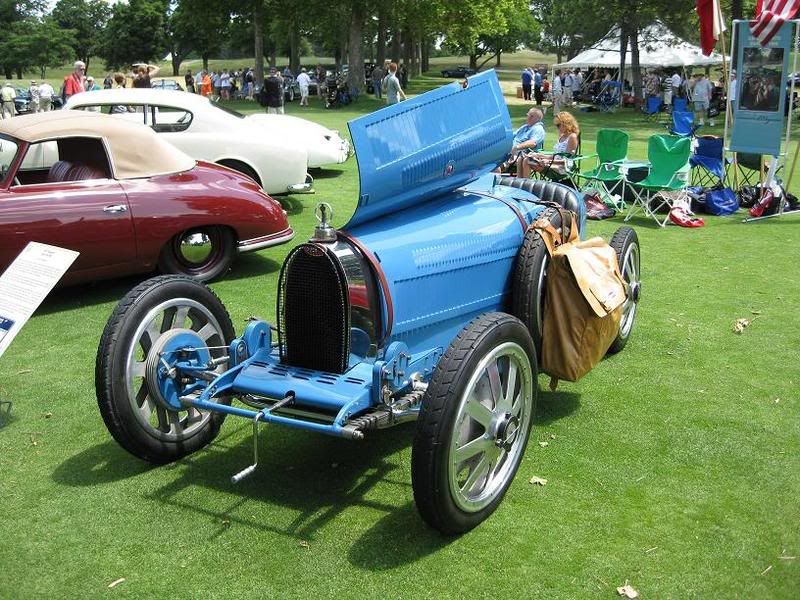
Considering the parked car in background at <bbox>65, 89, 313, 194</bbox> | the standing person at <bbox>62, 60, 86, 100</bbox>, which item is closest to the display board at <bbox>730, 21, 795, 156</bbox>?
the parked car in background at <bbox>65, 89, 313, 194</bbox>

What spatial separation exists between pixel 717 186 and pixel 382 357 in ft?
32.1

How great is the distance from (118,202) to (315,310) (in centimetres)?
384

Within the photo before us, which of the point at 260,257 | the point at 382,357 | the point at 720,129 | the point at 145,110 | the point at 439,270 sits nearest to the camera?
the point at 382,357

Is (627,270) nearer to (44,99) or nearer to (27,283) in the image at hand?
(27,283)

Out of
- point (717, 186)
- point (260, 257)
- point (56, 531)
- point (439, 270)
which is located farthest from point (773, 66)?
point (56, 531)

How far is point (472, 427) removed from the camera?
4055 millimetres

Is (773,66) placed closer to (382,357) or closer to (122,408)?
(382,357)

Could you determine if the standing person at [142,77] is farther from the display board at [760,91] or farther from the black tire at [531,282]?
the black tire at [531,282]

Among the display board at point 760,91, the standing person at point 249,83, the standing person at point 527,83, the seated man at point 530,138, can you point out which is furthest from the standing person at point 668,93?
the standing person at point 249,83

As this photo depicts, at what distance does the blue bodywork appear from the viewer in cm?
407

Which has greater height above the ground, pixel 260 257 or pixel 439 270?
pixel 439 270

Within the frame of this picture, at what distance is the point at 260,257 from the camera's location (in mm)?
9430

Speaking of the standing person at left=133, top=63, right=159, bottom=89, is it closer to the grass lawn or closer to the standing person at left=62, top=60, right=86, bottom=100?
the standing person at left=62, top=60, right=86, bottom=100

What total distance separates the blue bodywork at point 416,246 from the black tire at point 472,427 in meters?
0.41
